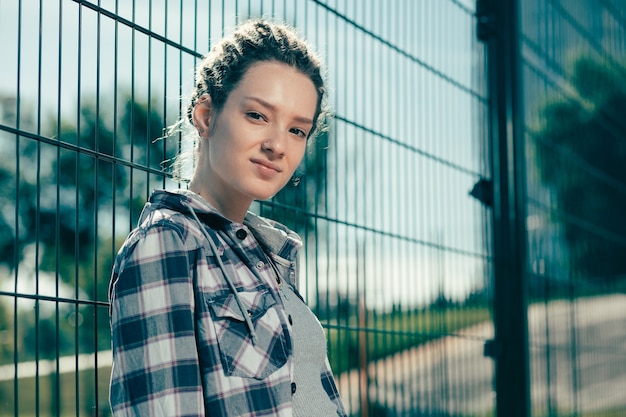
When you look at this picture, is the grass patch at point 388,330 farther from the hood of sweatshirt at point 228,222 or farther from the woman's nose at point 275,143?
the woman's nose at point 275,143

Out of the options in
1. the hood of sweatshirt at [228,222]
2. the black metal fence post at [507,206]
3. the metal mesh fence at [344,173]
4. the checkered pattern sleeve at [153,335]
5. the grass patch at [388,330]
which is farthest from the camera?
the black metal fence post at [507,206]

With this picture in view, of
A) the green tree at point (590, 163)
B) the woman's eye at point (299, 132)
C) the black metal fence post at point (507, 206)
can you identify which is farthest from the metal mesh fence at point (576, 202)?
the woman's eye at point (299, 132)

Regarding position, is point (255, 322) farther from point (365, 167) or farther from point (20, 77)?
point (365, 167)

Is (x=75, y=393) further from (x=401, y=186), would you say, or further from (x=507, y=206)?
(x=507, y=206)

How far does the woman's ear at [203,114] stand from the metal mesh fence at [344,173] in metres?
0.21

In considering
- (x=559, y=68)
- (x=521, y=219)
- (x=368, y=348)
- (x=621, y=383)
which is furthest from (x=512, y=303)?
(x=621, y=383)

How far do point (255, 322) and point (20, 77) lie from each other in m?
0.60

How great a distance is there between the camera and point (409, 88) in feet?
11.4

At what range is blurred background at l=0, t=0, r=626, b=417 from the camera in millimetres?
2082

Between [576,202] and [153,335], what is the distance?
11.8 ft

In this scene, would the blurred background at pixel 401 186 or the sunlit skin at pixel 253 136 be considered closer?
the sunlit skin at pixel 253 136

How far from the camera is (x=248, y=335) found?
5.81 ft

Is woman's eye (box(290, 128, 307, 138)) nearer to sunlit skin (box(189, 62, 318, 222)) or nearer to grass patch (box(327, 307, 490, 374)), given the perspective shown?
sunlit skin (box(189, 62, 318, 222))

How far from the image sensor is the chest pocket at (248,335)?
172cm
